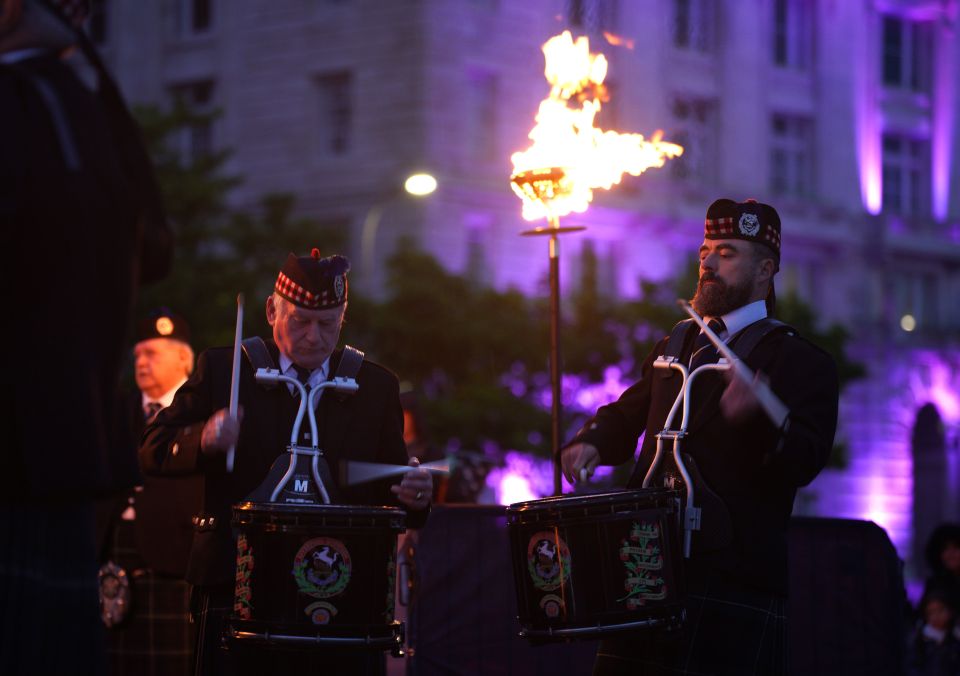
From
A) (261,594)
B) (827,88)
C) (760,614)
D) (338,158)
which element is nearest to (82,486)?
(261,594)

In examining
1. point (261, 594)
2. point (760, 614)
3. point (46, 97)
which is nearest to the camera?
point (46, 97)

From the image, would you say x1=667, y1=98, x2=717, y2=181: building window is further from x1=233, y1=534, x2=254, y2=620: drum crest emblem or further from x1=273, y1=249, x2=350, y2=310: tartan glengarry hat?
x1=233, y1=534, x2=254, y2=620: drum crest emblem

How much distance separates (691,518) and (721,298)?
0.89 meters

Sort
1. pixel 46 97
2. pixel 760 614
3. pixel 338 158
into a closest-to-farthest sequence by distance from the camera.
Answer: pixel 46 97 → pixel 760 614 → pixel 338 158

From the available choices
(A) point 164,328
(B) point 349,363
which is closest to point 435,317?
(A) point 164,328

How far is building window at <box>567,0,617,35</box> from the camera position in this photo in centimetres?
3988

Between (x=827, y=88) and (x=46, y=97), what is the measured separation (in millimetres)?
46580

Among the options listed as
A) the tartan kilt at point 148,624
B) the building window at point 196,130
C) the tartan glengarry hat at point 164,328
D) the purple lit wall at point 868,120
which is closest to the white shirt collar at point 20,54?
the tartan glengarry hat at point 164,328

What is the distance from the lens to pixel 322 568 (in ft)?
18.3

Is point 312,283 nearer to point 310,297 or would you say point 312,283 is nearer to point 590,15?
point 310,297

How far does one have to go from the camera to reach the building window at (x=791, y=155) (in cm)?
4772

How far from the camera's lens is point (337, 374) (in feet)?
20.5

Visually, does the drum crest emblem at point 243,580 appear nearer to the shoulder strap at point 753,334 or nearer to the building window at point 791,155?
the shoulder strap at point 753,334

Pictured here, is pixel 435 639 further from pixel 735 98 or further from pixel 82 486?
pixel 735 98
